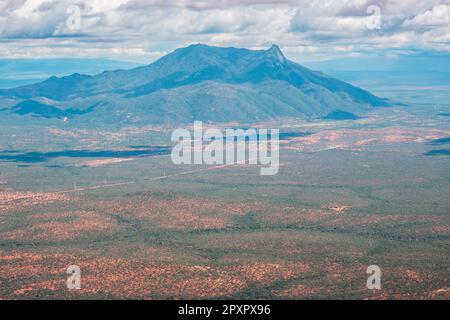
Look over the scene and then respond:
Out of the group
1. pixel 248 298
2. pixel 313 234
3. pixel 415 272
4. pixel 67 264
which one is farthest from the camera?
pixel 313 234

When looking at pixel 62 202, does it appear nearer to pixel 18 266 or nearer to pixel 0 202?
pixel 0 202

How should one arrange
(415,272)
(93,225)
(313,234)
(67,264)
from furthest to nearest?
(93,225) → (313,234) → (67,264) → (415,272)

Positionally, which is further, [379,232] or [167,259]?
[379,232]

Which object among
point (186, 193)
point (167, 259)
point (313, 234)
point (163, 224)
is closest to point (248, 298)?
point (167, 259)

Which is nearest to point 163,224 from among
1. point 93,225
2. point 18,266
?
point 93,225

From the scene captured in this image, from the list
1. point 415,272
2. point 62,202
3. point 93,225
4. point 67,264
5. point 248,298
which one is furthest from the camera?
point 62,202

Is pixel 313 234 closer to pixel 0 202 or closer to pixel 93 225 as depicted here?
pixel 93 225

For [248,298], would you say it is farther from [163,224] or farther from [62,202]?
[62,202]

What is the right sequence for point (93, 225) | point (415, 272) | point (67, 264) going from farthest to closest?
point (93, 225)
point (67, 264)
point (415, 272)

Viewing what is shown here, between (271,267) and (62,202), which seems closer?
(271,267)
